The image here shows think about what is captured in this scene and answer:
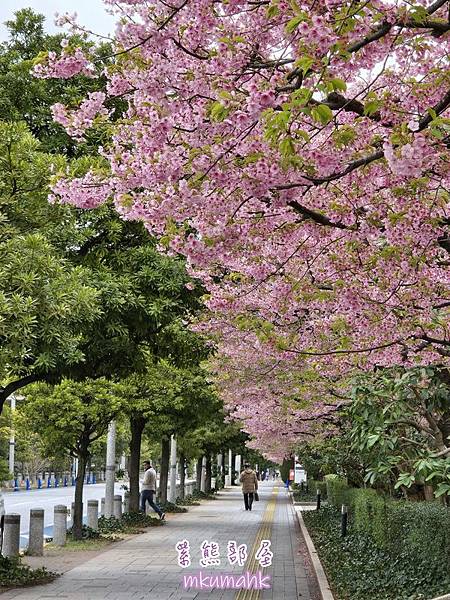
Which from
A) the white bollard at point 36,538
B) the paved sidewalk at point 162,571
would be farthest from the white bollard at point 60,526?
the white bollard at point 36,538

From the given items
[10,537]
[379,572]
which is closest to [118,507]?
[10,537]

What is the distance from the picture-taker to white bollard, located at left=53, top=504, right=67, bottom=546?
15.3m

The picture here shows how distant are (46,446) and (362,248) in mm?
12117

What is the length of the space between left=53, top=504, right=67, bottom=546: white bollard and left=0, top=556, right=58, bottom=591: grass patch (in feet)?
13.9

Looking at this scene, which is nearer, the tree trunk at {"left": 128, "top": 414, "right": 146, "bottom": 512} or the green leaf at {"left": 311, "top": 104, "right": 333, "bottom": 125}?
the green leaf at {"left": 311, "top": 104, "right": 333, "bottom": 125}

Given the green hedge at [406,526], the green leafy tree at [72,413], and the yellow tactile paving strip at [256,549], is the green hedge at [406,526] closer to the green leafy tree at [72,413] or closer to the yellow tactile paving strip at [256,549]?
the yellow tactile paving strip at [256,549]

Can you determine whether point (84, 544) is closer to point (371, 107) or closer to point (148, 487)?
point (148, 487)

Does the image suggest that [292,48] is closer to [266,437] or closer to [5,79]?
[5,79]

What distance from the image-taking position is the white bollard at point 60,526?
1534cm

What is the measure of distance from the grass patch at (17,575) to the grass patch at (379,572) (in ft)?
13.6

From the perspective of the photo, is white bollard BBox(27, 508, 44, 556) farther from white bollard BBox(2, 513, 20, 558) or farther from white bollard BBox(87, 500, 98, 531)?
white bollard BBox(87, 500, 98, 531)

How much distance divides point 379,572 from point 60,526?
8.00m
